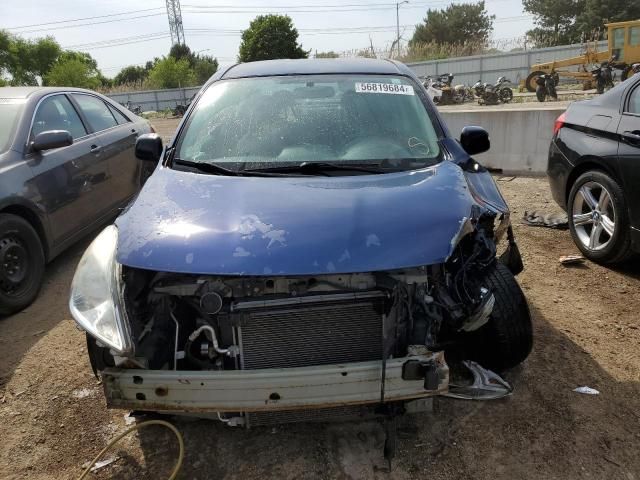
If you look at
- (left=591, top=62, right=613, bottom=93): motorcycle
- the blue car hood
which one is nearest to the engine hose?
the blue car hood

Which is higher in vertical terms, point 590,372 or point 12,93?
point 12,93

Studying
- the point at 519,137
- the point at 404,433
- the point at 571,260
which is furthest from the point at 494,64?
the point at 404,433

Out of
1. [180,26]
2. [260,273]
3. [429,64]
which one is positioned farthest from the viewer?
[180,26]

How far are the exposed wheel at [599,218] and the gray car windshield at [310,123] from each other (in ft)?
6.16

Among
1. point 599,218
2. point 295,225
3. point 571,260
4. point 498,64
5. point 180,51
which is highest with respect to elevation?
point 180,51

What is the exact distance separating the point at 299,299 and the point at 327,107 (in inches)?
63.1

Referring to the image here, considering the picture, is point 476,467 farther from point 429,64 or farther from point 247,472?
point 429,64

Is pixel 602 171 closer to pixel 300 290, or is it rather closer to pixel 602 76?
pixel 300 290

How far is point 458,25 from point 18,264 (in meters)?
63.3

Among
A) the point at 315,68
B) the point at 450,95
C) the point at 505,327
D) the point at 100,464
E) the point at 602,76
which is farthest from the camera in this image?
the point at 450,95

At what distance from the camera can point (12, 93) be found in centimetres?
469

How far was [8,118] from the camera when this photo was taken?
4.31 m

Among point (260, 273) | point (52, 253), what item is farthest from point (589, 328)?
point (52, 253)

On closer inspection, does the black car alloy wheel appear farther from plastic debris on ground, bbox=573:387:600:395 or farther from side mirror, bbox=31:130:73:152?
plastic debris on ground, bbox=573:387:600:395
